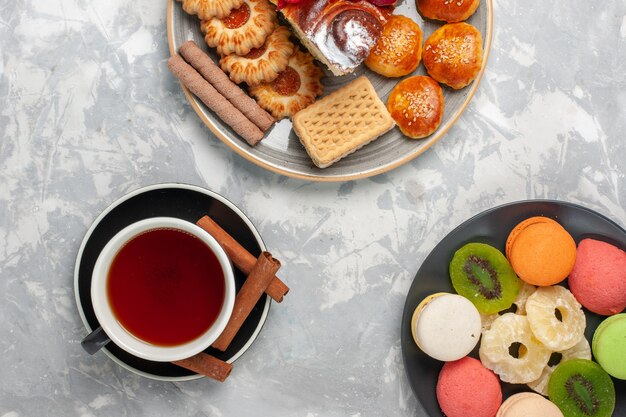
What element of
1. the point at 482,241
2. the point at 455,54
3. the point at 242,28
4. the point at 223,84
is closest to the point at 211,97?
the point at 223,84

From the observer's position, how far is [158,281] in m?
1.27

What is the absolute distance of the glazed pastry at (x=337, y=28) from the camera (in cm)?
135

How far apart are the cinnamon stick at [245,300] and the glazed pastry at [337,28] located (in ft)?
1.35

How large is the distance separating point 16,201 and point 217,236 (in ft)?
1.54

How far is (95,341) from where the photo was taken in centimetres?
123

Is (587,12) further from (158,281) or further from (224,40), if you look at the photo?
(158,281)

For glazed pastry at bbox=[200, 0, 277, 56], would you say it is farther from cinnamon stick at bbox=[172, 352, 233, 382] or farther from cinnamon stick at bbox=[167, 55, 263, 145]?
cinnamon stick at bbox=[172, 352, 233, 382]

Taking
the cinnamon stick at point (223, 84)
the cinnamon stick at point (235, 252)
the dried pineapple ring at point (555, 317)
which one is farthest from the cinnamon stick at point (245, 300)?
the dried pineapple ring at point (555, 317)

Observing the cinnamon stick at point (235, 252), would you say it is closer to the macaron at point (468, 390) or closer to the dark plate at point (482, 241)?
the dark plate at point (482, 241)

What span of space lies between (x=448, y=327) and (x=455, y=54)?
1.74 ft

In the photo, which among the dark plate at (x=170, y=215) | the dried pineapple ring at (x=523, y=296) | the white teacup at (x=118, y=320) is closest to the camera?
the white teacup at (x=118, y=320)

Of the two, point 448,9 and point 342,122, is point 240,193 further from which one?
point 448,9

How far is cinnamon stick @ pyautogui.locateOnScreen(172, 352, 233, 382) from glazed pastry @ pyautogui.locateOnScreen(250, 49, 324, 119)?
49cm

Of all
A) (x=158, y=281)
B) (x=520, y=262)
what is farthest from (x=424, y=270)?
(x=158, y=281)
